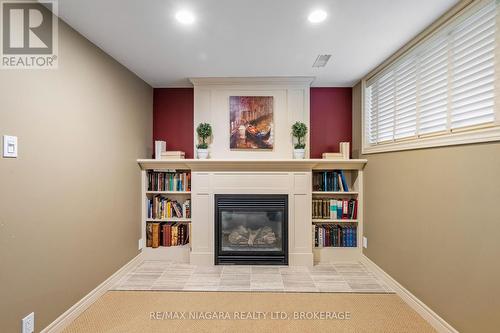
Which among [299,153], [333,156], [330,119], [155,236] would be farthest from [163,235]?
[330,119]

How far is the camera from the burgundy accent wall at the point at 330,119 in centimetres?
369

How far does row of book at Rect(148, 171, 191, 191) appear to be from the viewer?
3441 mm

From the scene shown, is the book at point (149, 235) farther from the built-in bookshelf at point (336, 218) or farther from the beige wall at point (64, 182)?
the built-in bookshelf at point (336, 218)

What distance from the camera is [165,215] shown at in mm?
3465

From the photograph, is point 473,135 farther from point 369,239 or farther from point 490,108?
point 369,239

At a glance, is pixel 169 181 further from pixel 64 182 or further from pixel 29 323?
pixel 29 323

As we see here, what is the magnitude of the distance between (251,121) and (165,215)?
1.73 m

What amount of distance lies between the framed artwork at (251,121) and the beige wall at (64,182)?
1.32 meters

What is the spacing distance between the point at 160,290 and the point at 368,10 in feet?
10.1

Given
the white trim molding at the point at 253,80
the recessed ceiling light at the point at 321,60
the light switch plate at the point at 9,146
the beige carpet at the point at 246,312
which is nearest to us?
the light switch plate at the point at 9,146

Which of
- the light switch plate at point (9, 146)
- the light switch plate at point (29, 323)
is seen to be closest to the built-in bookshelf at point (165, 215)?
the light switch plate at point (29, 323)

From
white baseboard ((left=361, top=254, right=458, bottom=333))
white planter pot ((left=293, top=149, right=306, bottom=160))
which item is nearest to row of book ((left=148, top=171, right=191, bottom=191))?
white planter pot ((left=293, top=149, right=306, bottom=160))

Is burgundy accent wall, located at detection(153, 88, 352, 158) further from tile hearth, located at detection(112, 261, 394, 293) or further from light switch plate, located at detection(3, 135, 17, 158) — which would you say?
light switch plate, located at detection(3, 135, 17, 158)

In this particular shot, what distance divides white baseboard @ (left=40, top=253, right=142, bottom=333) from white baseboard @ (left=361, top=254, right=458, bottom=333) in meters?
2.90
